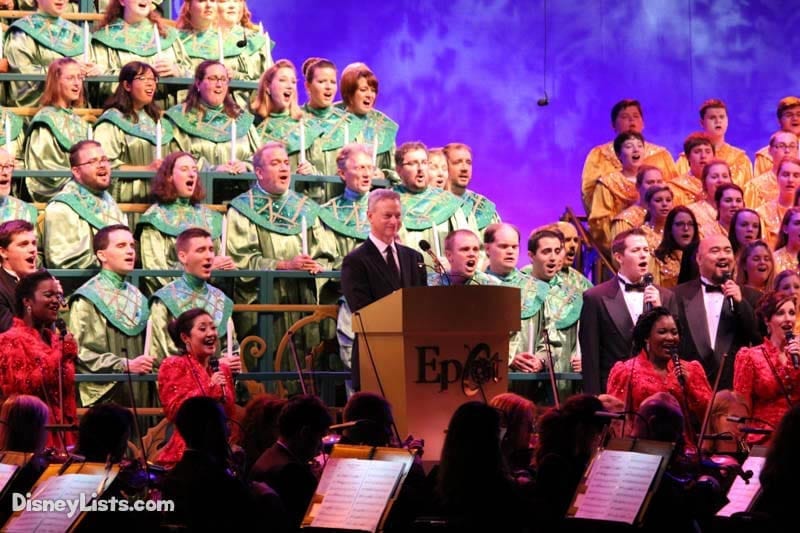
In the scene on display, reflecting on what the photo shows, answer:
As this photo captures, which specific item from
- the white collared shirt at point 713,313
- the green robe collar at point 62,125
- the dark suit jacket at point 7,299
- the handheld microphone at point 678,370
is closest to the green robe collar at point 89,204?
the green robe collar at point 62,125

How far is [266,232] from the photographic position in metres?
8.69

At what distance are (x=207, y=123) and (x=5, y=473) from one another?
5.25 metres

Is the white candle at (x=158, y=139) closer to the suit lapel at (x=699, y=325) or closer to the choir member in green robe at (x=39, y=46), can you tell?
the choir member in green robe at (x=39, y=46)

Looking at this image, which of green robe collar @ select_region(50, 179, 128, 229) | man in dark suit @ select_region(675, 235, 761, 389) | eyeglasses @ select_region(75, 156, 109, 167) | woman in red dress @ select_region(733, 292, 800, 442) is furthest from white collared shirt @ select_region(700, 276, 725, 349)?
eyeglasses @ select_region(75, 156, 109, 167)

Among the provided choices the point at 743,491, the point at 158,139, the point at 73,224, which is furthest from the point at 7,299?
the point at 743,491

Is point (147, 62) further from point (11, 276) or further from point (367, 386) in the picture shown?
point (367, 386)

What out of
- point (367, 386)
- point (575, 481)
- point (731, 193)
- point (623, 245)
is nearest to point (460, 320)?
point (367, 386)

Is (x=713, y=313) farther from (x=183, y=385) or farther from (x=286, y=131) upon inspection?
(x=286, y=131)

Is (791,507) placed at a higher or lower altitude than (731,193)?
lower

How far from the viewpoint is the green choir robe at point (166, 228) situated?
28.1 ft

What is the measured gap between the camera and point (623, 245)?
25.6 ft

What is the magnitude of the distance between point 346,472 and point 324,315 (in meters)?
3.78

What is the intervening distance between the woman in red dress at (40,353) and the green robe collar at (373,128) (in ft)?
10.6

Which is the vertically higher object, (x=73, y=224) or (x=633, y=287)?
(x=73, y=224)
